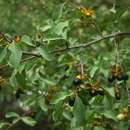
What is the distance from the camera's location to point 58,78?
11.9 feet

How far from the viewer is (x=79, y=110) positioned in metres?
2.38

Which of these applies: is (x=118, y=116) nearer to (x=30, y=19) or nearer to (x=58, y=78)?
(x=58, y=78)

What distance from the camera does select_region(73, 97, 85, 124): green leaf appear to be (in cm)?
234

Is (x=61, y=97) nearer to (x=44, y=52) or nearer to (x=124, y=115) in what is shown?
(x=44, y=52)

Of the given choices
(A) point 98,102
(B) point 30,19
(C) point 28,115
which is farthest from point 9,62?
(B) point 30,19

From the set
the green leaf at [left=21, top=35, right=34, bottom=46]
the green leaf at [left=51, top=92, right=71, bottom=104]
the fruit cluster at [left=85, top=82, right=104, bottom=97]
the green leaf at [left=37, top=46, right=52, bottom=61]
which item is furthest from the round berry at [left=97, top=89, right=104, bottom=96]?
the green leaf at [left=21, top=35, right=34, bottom=46]

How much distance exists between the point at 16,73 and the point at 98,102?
443 mm

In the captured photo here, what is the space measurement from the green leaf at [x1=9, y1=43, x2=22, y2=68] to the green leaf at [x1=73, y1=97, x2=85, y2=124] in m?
0.32

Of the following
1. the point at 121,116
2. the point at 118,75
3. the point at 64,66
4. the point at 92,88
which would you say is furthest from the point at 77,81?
the point at 64,66

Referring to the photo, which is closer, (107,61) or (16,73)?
(16,73)

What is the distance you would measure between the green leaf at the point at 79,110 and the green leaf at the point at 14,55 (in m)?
0.32

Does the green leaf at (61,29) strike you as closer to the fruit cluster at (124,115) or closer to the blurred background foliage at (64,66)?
the blurred background foliage at (64,66)

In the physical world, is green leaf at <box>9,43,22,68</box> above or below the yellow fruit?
above

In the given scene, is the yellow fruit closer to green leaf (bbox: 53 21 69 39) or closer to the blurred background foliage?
the blurred background foliage
